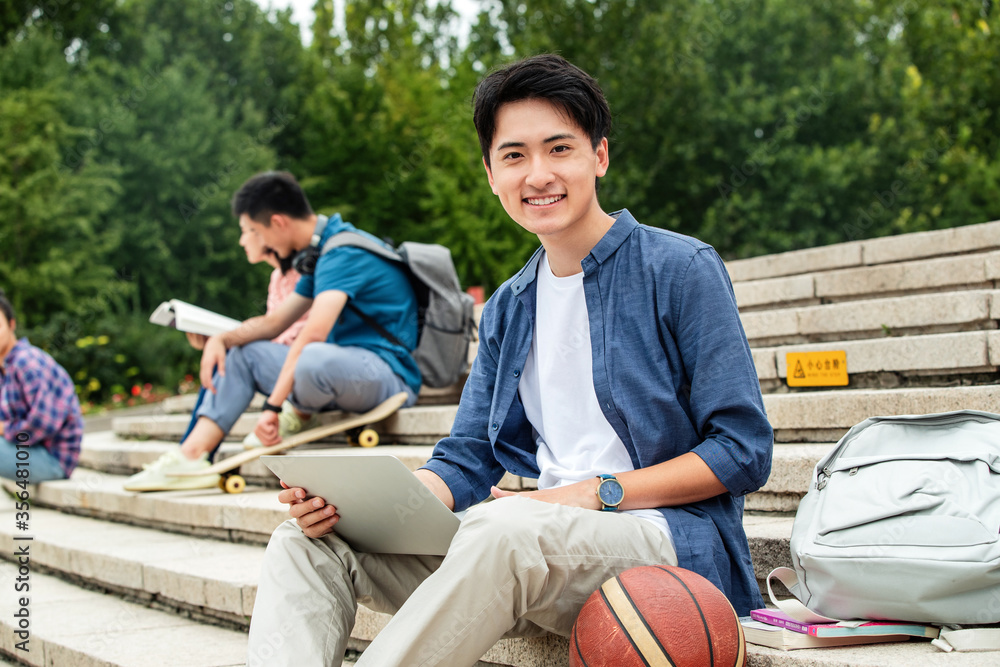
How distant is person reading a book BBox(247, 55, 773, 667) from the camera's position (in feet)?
5.90

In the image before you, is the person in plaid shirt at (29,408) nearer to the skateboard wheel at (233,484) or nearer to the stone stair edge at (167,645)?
the stone stair edge at (167,645)

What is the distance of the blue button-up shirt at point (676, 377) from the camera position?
1967 millimetres

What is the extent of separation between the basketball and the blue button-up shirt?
219 millimetres

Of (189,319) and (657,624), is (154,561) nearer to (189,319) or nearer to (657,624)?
(189,319)

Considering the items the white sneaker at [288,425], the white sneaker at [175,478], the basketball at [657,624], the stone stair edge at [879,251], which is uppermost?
the stone stair edge at [879,251]

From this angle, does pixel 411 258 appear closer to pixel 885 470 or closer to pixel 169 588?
pixel 169 588

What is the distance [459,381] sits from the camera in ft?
18.4

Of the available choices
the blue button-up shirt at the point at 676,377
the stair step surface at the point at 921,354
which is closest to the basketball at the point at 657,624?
the blue button-up shirt at the point at 676,377

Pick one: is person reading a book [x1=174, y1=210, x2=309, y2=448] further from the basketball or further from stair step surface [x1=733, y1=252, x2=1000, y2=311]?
the basketball

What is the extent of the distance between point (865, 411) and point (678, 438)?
1758mm

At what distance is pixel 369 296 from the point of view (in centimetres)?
484

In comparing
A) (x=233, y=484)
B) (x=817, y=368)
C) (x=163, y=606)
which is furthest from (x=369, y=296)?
(x=817, y=368)

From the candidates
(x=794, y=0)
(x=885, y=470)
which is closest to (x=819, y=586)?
(x=885, y=470)

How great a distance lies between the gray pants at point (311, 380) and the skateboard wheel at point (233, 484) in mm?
287
